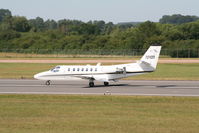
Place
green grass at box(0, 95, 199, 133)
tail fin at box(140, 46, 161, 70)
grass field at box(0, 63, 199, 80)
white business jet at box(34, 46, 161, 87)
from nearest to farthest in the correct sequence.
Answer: green grass at box(0, 95, 199, 133) → tail fin at box(140, 46, 161, 70) → white business jet at box(34, 46, 161, 87) → grass field at box(0, 63, 199, 80)

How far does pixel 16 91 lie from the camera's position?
1531 inches

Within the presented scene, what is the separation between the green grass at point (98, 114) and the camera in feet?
68.2

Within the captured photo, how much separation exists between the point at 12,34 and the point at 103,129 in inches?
4999

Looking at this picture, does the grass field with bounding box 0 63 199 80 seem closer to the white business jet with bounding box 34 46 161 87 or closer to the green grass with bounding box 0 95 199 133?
the white business jet with bounding box 34 46 161 87

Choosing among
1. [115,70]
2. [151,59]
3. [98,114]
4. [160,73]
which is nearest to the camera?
[98,114]

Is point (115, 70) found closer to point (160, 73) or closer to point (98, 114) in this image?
point (98, 114)

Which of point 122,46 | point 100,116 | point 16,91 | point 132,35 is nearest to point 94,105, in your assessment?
point 100,116

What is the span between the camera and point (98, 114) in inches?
974

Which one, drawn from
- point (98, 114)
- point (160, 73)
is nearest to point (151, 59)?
point (98, 114)

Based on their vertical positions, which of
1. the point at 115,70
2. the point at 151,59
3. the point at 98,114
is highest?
the point at 151,59

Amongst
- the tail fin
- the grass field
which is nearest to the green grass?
the tail fin

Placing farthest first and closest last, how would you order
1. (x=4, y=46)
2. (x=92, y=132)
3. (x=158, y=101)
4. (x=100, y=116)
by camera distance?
1. (x=4, y=46)
2. (x=158, y=101)
3. (x=100, y=116)
4. (x=92, y=132)

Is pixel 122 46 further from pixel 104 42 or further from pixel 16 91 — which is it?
pixel 16 91

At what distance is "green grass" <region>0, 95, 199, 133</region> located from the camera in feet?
68.2
